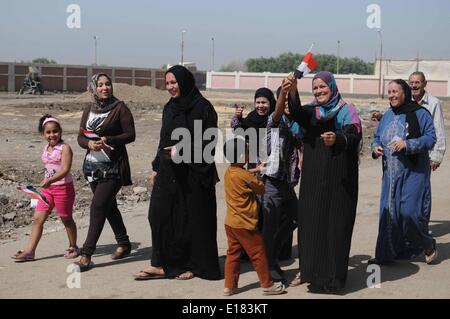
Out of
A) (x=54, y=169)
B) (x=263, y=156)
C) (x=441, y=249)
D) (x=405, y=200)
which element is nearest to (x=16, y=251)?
(x=54, y=169)

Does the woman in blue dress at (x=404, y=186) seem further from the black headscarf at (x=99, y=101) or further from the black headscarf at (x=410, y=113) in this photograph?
the black headscarf at (x=99, y=101)

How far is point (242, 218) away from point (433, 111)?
9.38 ft

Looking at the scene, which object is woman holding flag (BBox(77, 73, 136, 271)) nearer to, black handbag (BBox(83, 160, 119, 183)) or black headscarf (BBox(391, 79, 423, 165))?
black handbag (BBox(83, 160, 119, 183))

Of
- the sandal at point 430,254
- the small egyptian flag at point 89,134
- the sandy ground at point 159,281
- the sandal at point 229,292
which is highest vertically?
the small egyptian flag at point 89,134

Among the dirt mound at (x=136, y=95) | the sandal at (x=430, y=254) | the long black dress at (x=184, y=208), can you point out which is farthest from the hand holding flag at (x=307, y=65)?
the dirt mound at (x=136, y=95)

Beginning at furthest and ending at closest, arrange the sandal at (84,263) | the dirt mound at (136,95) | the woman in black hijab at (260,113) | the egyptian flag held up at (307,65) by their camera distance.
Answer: the dirt mound at (136,95) → the sandal at (84,263) → the woman in black hijab at (260,113) → the egyptian flag held up at (307,65)

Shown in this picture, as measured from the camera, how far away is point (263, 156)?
5.65 metres

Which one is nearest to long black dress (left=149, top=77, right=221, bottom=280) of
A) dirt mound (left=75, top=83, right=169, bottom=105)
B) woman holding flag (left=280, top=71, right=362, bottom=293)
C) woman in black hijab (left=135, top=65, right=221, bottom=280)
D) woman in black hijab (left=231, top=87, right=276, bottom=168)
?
woman in black hijab (left=135, top=65, right=221, bottom=280)

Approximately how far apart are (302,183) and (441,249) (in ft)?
7.60

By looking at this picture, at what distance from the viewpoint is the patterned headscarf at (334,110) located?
5.00m

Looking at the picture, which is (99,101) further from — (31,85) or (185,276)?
(31,85)

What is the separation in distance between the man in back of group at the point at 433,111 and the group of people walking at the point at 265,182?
15 mm

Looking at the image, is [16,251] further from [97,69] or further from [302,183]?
[97,69]
